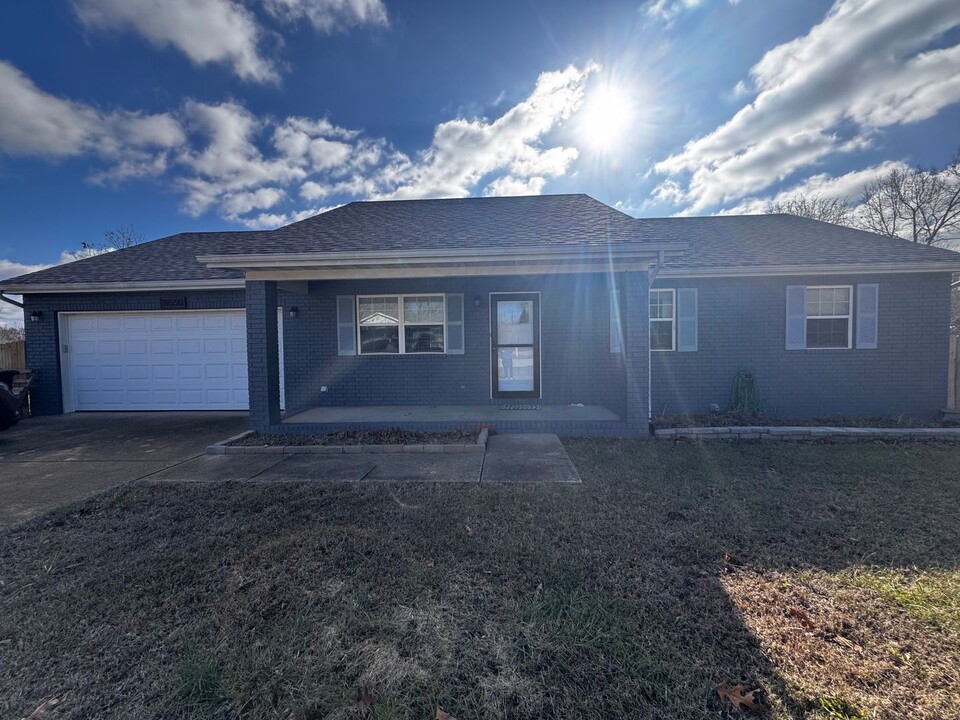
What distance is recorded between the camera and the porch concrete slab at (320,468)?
4.86 meters

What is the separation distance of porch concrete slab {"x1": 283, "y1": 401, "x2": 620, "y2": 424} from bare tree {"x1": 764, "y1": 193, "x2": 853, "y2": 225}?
60.2 ft

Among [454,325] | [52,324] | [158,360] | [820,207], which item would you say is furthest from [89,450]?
[820,207]

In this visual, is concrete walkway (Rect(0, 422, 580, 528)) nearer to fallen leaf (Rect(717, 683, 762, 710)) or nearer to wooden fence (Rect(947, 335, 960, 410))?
fallen leaf (Rect(717, 683, 762, 710))

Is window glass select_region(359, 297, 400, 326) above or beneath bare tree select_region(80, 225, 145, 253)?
beneath

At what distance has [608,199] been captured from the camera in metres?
10.6

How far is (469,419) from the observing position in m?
6.91

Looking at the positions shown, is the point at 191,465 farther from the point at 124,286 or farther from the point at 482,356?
the point at 124,286

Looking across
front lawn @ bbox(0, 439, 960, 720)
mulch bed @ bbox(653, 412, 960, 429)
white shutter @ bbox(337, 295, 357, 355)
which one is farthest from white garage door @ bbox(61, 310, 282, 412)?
mulch bed @ bbox(653, 412, 960, 429)

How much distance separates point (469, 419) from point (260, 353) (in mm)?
3499

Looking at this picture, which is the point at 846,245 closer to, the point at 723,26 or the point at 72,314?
the point at 723,26

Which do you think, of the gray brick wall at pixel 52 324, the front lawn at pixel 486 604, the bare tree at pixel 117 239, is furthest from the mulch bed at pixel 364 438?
the bare tree at pixel 117 239

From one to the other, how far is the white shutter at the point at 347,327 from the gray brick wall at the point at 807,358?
6190 mm

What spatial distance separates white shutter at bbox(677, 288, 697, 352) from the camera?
27.4ft

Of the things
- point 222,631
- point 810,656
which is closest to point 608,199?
point 810,656
